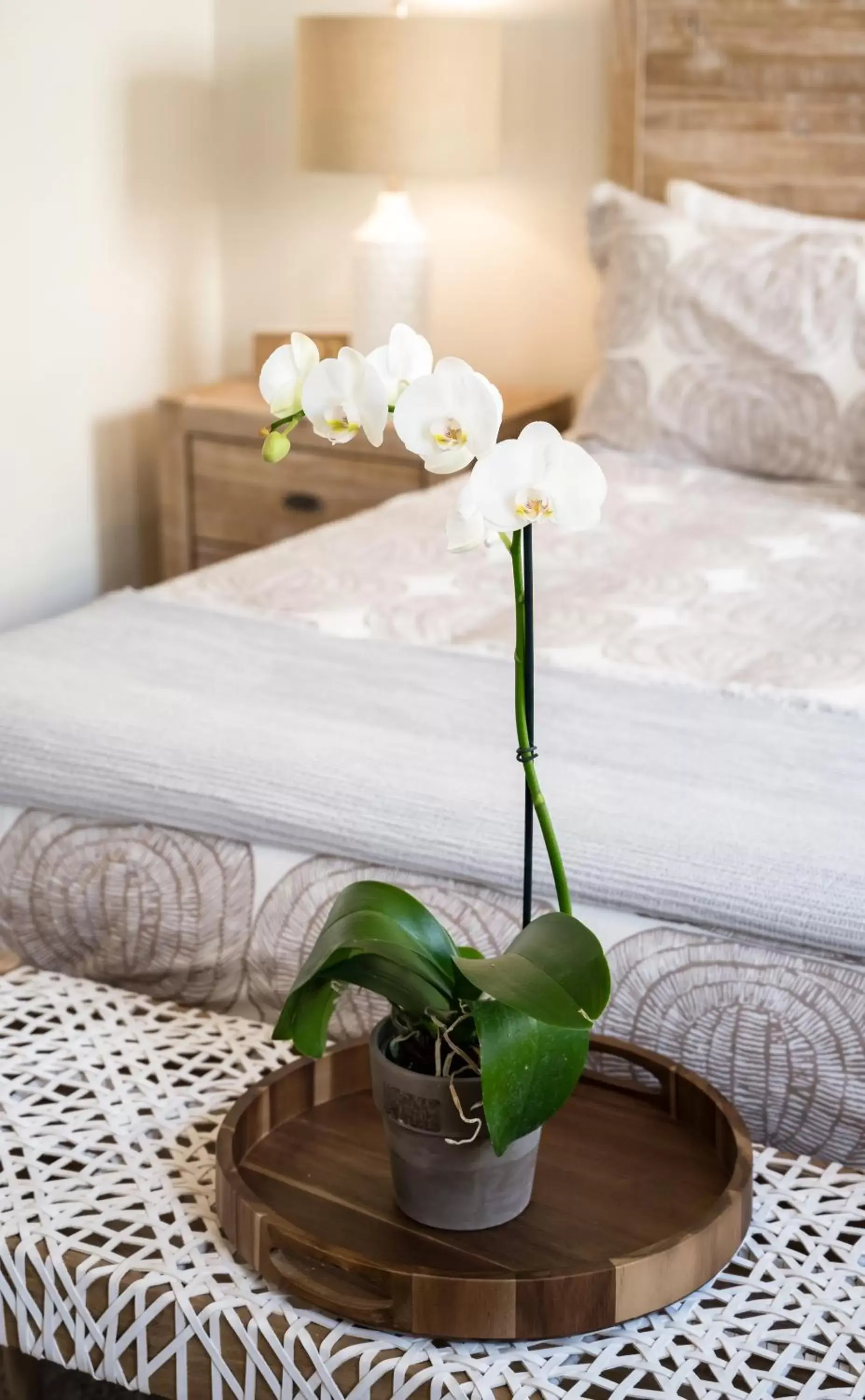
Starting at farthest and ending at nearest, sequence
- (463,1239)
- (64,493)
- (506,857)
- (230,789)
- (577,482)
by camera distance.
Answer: (64,493)
(230,789)
(506,857)
(463,1239)
(577,482)

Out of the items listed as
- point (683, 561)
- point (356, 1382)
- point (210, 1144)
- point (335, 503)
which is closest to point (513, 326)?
point (335, 503)

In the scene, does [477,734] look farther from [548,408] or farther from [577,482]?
[548,408]

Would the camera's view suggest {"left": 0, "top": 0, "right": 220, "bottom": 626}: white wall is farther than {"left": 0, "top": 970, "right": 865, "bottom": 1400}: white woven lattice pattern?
Yes

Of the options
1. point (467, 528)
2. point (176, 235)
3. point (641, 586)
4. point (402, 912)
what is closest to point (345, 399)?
point (467, 528)

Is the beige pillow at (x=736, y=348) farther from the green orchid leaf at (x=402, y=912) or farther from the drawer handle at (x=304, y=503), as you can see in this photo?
the green orchid leaf at (x=402, y=912)

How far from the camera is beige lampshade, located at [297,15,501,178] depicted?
2.82 metres

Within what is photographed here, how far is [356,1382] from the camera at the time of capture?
0.94m

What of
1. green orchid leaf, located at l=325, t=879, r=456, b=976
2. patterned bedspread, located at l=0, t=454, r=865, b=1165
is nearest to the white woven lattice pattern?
patterned bedspread, located at l=0, t=454, r=865, b=1165

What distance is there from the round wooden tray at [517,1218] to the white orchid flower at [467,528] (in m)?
0.41

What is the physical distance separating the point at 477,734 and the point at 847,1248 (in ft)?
1.97

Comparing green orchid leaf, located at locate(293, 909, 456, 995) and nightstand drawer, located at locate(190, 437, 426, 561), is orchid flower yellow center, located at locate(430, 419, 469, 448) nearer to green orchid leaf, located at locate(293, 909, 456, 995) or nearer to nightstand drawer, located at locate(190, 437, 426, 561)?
green orchid leaf, located at locate(293, 909, 456, 995)

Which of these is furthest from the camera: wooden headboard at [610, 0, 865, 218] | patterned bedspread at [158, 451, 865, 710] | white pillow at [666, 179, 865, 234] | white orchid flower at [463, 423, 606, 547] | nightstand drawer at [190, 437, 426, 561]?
nightstand drawer at [190, 437, 426, 561]

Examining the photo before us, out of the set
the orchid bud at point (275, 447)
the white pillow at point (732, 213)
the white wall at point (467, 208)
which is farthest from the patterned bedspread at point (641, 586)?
the white wall at point (467, 208)

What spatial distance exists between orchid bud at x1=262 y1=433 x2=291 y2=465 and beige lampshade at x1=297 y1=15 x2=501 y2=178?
6.91 ft
